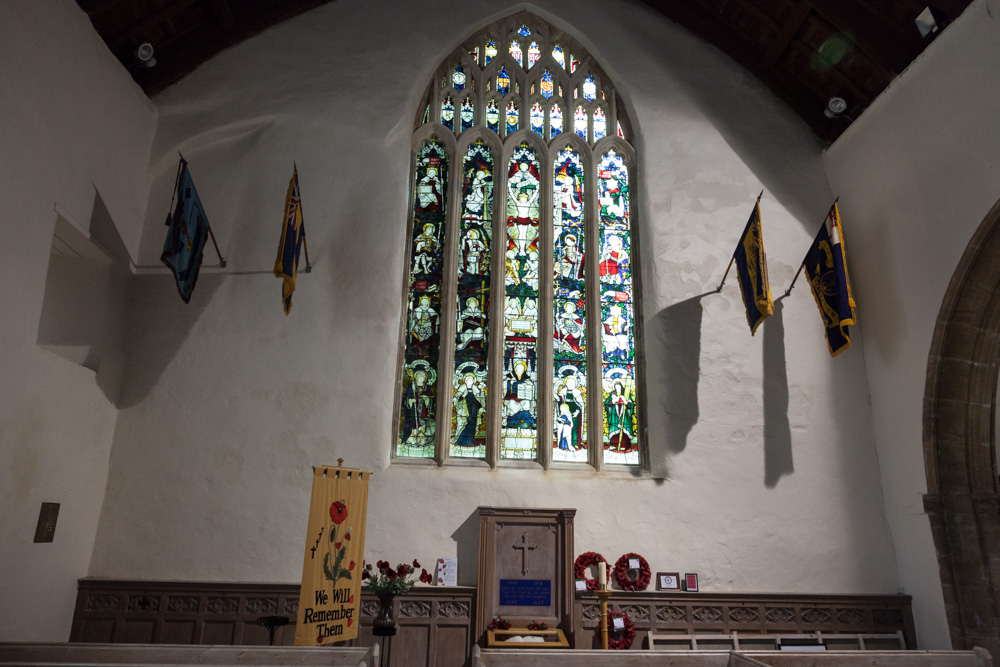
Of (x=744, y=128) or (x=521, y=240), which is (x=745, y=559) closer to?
(x=521, y=240)

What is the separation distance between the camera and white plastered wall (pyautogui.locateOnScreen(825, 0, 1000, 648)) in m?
6.23

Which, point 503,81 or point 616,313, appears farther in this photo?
point 503,81

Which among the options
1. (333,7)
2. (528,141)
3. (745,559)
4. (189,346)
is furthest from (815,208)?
(189,346)

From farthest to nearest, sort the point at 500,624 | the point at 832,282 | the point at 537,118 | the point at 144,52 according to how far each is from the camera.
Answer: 1. the point at 537,118
2. the point at 144,52
3. the point at 832,282
4. the point at 500,624

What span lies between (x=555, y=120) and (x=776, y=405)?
12.7 feet

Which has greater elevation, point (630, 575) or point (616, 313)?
point (616, 313)

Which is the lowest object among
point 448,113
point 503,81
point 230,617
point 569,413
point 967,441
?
point 230,617

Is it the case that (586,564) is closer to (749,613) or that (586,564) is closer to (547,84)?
(749,613)

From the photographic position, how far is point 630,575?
21.5ft

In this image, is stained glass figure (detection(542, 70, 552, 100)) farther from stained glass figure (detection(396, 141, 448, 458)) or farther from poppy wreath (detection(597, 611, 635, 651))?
poppy wreath (detection(597, 611, 635, 651))

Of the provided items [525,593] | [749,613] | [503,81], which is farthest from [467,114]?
[749,613]

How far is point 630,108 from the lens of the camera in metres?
8.39

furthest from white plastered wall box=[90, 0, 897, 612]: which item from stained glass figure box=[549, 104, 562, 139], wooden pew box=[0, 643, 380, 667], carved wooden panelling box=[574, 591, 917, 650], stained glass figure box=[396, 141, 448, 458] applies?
wooden pew box=[0, 643, 380, 667]

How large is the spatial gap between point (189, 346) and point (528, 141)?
13.4 ft
